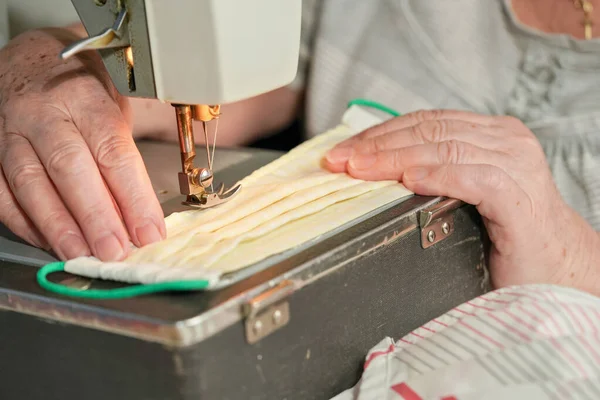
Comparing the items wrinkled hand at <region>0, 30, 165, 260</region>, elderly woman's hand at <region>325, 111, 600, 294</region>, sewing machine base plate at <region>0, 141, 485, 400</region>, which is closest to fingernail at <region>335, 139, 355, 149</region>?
elderly woman's hand at <region>325, 111, 600, 294</region>

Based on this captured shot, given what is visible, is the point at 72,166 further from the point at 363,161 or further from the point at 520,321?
the point at 520,321

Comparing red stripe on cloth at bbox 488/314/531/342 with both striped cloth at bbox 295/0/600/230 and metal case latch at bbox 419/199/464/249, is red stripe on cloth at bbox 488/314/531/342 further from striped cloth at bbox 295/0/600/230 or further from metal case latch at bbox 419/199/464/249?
striped cloth at bbox 295/0/600/230

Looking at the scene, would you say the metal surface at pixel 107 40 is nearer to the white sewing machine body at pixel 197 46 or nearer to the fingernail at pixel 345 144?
the white sewing machine body at pixel 197 46

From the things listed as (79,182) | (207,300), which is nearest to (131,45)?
(79,182)

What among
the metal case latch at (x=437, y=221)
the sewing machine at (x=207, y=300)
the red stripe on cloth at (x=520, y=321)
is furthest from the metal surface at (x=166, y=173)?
the red stripe on cloth at (x=520, y=321)

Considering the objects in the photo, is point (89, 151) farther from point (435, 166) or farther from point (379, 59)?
point (379, 59)

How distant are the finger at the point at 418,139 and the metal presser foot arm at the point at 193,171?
0.14 metres

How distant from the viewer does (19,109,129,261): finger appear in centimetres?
62

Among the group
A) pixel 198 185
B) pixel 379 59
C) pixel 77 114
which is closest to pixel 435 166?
pixel 198 185

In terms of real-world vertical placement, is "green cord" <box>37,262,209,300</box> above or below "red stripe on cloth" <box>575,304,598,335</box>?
above

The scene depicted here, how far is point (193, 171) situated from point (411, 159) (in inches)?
9.4

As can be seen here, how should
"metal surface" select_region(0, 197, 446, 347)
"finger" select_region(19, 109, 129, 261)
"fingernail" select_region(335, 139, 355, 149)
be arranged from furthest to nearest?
1. "fingernail" select_region(335, 139, 355, 149)
2. "finger" select_region(19, 109, 129, 261)
3. "metal surface" select_region(0, 197, 446, 347)

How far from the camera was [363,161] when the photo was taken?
2.64ft

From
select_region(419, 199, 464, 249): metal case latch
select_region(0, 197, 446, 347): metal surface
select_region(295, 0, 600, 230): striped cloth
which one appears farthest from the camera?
select_region(295, 0, 600, 230): striped cloth
